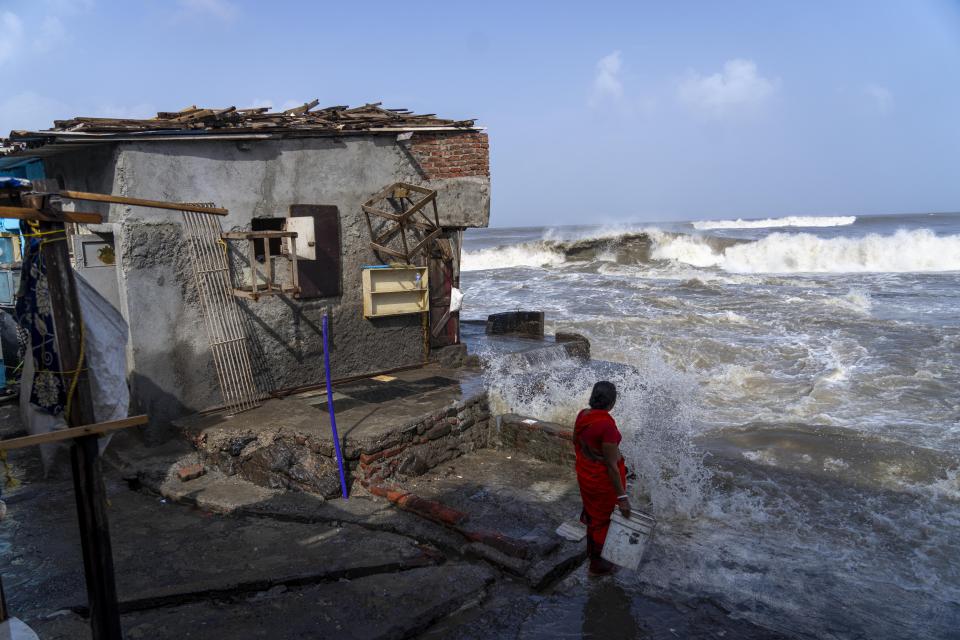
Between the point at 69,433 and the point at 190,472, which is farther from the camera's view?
the point at 190,472

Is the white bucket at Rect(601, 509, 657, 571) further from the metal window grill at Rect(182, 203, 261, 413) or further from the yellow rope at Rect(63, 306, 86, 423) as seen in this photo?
the metal window grill at Rect(182, 203, 261, 413)

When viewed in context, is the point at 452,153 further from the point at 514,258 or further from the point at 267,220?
the point at 514,258

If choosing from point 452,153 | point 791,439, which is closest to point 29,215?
point 452,153

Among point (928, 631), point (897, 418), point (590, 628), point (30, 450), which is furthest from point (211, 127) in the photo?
point (897, 418)

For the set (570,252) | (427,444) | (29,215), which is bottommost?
(427,444)

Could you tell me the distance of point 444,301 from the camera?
10.2 meters

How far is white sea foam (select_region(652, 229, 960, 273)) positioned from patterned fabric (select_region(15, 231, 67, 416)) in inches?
1344

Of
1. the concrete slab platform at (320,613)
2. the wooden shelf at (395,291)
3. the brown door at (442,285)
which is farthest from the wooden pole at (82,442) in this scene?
the brown door at (442,285)

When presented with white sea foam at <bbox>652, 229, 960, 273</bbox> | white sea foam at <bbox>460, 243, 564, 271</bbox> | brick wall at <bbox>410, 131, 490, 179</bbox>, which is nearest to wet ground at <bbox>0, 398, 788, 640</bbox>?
brick wall at <bbox>410, 131, 490, 179</bbox>

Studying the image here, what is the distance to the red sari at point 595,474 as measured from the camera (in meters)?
4.94

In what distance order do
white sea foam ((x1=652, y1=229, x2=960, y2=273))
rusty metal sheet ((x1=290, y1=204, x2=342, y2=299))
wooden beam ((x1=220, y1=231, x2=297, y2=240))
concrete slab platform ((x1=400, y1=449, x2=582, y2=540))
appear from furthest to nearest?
white sea foam ((x1=652, y1=229, x2=960, y2=273)) < rusty metal sheet ((x1=290, y1=204, x2=342, y2=299)) < wooden beam ((x1=220, y1=231, x2=297, y2=240)) < concrete slab platform ((x1=400, y1=449, x2=582, y2=540))

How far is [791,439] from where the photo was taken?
958 cm

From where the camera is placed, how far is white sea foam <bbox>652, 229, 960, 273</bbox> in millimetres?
32844

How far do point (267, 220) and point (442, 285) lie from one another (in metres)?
2.87
